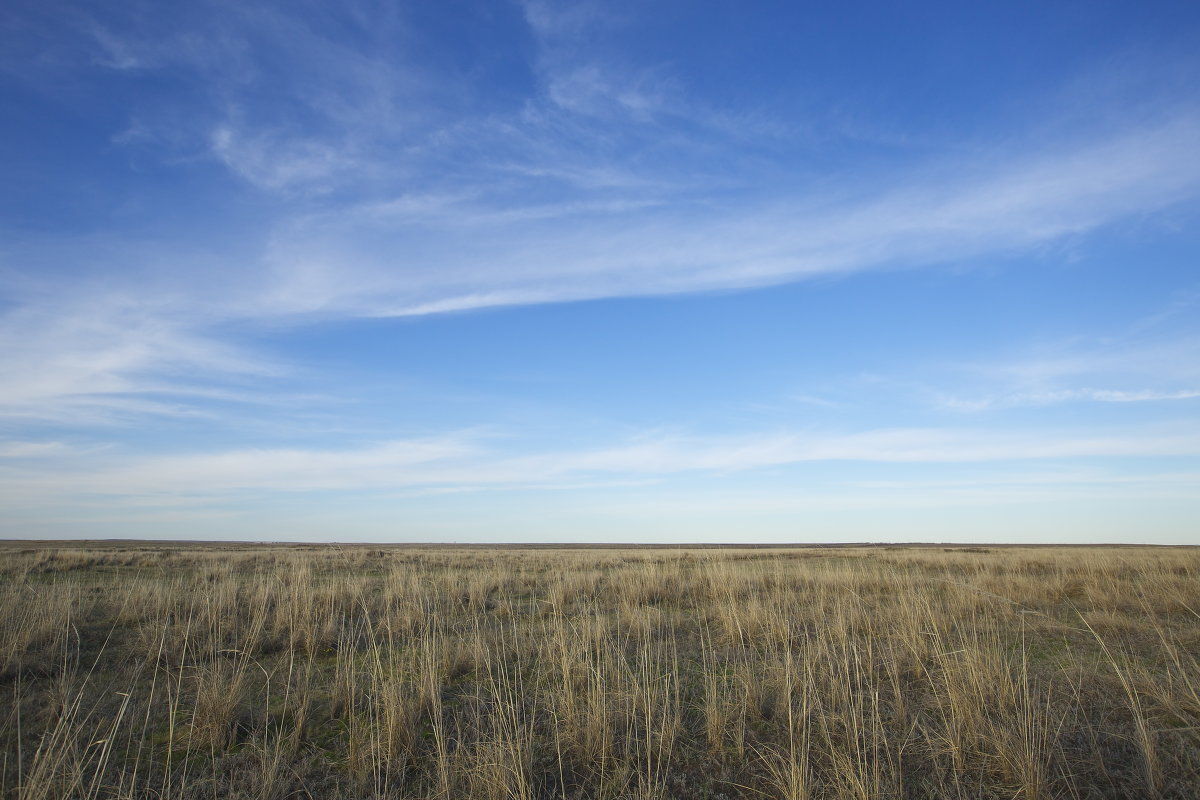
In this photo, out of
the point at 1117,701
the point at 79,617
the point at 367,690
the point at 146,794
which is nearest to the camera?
the point at 146,794

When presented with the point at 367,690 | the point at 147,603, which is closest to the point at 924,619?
the point at 367,690

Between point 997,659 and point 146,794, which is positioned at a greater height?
point 997,659

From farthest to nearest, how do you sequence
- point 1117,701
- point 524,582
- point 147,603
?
point 524,582 → point 147,603 → point 1117,701

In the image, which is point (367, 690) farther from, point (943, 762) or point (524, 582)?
point (524, 582)

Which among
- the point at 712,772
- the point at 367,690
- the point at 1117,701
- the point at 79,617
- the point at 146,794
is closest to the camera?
the point at 146,794

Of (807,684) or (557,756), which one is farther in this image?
(807,684)

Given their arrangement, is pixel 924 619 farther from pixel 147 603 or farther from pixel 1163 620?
pixel 147 603

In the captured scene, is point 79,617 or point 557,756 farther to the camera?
point 79,617

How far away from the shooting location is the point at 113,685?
227 inches

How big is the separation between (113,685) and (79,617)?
319 centimetres

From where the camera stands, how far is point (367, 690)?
5.63 metres

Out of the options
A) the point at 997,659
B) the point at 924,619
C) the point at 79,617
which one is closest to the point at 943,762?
the point at 997,659

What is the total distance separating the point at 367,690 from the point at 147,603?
543cm

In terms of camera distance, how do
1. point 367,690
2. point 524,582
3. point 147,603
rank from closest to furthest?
point 367,690
point 147,603
point 524,582
